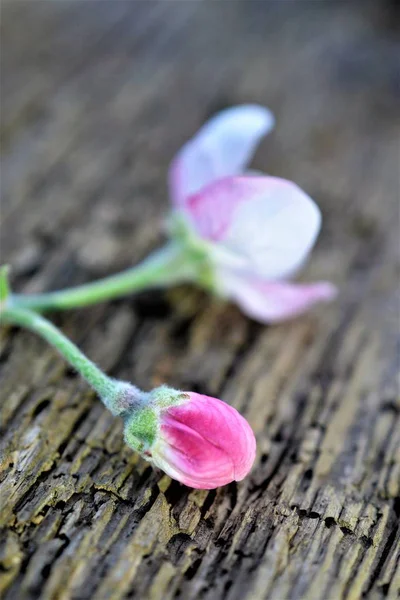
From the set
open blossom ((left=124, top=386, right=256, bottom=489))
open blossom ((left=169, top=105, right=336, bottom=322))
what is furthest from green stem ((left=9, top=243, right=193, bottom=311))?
open blossom ((left=124, top=386, right=256, bottom=489))

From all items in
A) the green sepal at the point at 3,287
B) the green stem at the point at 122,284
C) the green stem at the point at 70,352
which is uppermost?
the green sepal at the point at 3,287

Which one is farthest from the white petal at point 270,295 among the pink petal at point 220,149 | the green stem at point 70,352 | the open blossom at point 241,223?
the green stem at point 70,352

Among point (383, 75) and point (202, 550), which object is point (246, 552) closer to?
point (202, 550)

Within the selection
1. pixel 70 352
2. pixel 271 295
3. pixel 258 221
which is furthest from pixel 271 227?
pixel 70 352

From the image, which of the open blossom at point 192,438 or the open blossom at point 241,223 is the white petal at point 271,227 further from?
the open blossom at point 192,438

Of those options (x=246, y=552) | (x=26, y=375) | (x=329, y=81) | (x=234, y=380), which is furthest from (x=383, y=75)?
(x=246, y=552)

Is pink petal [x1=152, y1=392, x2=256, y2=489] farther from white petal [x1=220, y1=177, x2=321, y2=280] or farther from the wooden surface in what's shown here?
white petal [x1=220, y1=177, x2=321, y2=280]
